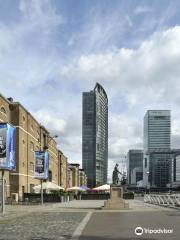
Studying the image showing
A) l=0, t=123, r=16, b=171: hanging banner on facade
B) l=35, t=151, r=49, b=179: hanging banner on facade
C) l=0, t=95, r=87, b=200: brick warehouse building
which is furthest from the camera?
l=0, t=95, r=87, b=200: brick warehouse building

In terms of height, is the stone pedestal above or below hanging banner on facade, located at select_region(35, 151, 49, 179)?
below

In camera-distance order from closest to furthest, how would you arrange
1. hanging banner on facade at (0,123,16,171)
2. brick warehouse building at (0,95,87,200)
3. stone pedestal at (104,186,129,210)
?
hanging banner on facade at (0,123,16,171) → stone pedestal at (104,186,129,210) → brick warehouse building at (0,95,87,200)

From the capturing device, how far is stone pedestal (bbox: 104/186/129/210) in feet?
146


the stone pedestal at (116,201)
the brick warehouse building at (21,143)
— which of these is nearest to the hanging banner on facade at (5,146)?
the stone pedestal at (116,201)

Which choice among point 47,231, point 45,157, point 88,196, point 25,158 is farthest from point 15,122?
point 47,231

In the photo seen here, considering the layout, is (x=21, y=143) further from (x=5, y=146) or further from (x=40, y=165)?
(x=5, y=146)

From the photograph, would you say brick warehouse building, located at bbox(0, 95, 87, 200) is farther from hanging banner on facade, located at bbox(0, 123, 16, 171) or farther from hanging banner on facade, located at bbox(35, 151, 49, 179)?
hanging banner on facade, located at bbox(0, 123, 16, 171)

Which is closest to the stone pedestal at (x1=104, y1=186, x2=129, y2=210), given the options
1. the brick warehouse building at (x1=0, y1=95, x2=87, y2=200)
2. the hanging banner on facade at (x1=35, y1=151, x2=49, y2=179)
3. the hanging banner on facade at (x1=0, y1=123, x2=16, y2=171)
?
the hanging banner on facade at (x1=0, y1=123, x2=16, y2=171)

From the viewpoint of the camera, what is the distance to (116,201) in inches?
1783

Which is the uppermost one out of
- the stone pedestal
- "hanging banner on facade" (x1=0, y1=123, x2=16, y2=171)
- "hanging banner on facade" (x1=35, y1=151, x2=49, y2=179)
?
"hanging banner on facade" (x1=0, y1=123, x2=16, y2=171)

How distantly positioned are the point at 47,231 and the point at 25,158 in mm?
60644

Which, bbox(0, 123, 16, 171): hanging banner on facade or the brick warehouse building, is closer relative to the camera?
bbox(0, 123, 16, 171): hanging banner on facade

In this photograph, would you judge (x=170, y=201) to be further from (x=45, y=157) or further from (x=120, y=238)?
(x=120, y=238)

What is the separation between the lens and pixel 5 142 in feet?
111
